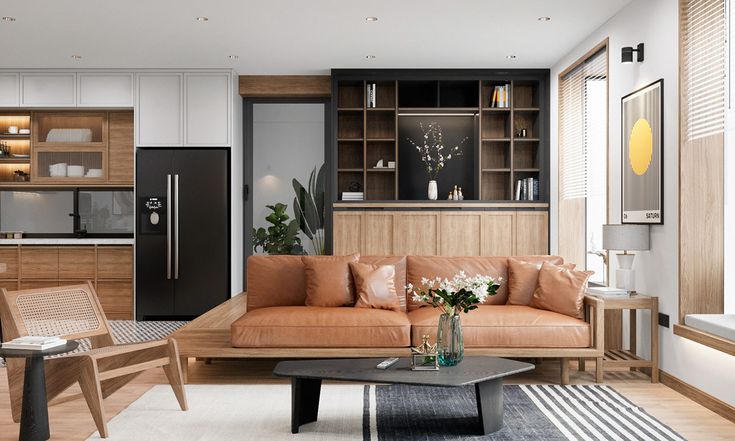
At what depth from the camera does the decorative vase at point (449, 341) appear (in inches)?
145

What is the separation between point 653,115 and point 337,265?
Answer: 251cm

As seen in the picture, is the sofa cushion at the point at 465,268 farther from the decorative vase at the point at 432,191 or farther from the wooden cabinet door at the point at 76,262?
the wooden cabinet door at the point at 76,262

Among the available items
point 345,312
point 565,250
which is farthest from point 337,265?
point 565,250

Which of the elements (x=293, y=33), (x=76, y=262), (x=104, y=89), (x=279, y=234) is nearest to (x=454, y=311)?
(x=293, y=33)

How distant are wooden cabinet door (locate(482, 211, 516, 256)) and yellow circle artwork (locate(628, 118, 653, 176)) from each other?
2534 millimetres

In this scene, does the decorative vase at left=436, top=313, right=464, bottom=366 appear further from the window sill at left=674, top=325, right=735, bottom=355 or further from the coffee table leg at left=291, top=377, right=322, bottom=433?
the window sill at left=674, top=325, right=735, bottom=355

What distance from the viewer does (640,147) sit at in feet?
16.4

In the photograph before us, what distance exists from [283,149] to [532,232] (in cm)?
356

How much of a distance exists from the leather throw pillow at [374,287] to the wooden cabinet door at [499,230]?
2812mm

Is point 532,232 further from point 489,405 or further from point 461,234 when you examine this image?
point 489,405

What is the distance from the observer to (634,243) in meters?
4.83

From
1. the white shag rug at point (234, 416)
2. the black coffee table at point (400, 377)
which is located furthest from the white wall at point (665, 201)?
the white shag rug at point (234, 416)

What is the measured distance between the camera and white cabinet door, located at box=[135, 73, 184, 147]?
762 cm

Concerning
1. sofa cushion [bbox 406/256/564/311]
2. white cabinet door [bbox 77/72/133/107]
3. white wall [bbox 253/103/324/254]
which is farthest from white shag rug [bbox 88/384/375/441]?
white wall [bbox 253/103/324/254]
